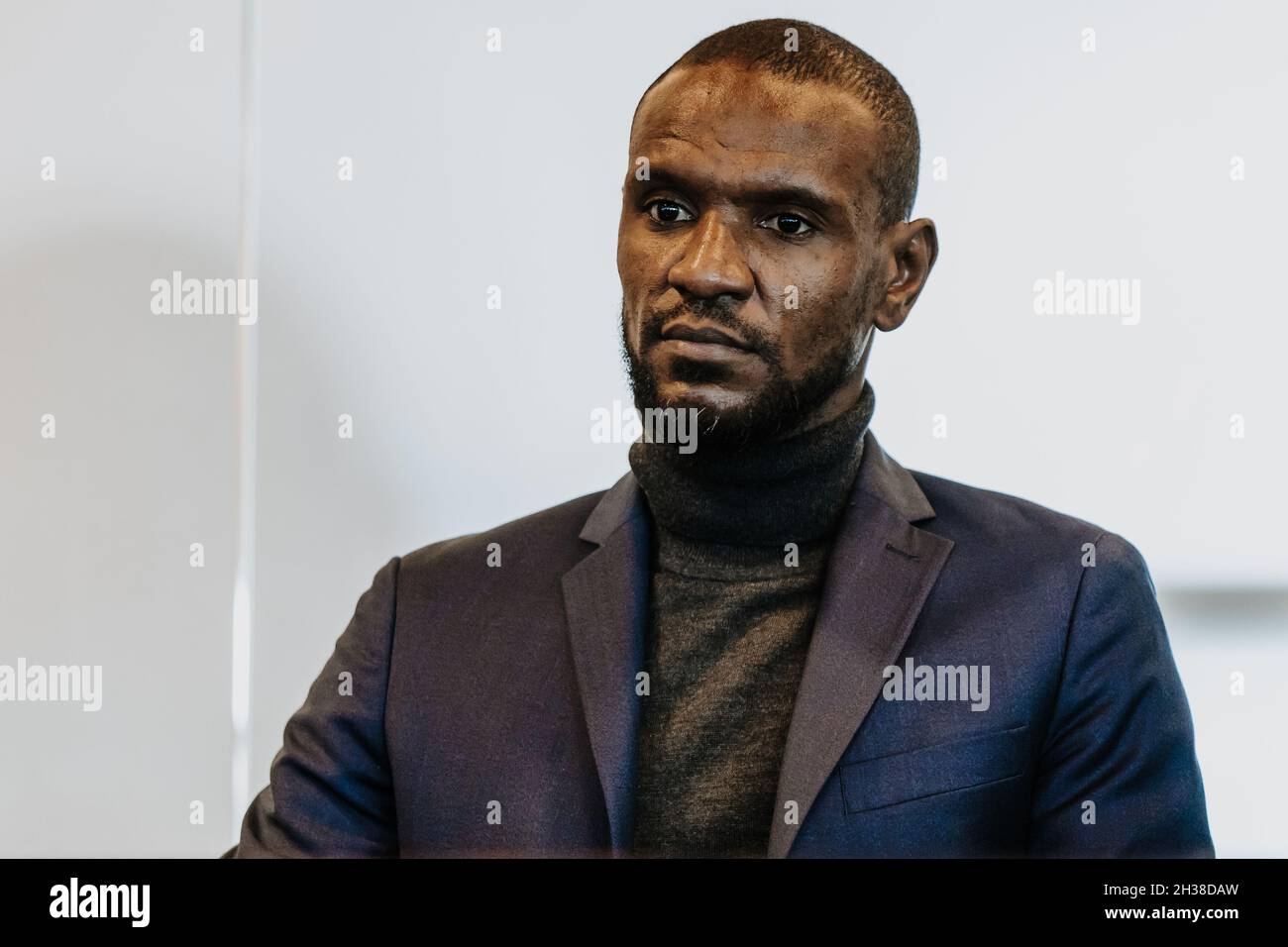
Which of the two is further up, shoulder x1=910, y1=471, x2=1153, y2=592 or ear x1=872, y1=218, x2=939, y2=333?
ear x1=872, y1=218, x2=939, y2=333

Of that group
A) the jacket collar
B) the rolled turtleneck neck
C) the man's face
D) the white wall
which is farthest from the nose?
the white wall

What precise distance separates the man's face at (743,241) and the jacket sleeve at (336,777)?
500mm

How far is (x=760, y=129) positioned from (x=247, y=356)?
1.00 m

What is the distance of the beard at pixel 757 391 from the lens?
1.80m

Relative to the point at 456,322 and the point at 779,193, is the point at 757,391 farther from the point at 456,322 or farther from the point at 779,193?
Answer: the point at 456,322

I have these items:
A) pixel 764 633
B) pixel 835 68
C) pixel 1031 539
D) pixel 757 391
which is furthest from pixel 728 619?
pixel 835 68

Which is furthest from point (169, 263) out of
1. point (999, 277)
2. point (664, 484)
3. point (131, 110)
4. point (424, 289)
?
point (999, 277)

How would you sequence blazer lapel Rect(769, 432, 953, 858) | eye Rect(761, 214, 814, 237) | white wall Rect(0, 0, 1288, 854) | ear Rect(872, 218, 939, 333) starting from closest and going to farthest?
1. blazer lapel Rect(769, 432, 953, 858)
2. eye Rect(761, 214, 814, 237)
3. ear Rect(872, 218, 939, 333)
4. white wall Rect(0, 0, 1288, 854)

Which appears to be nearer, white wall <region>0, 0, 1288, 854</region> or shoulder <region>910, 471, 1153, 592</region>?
shoulder <region>910, 471, 1153, 592</region>

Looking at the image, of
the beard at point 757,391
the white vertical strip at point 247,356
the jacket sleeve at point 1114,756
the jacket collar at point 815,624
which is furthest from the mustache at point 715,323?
the white vertical strip at point 247,356

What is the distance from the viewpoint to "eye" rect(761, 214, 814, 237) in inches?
71.2

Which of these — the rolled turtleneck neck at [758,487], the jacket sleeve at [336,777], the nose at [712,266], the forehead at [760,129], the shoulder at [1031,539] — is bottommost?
the jacket sleeve at [336,777]

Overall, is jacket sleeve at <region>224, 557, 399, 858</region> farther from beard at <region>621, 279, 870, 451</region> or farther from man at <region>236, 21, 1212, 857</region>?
beard at <region>621, 279, 870, 451</region>

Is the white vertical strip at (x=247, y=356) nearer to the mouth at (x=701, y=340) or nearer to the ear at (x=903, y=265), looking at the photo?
the mouth at (x=701, y=340)
